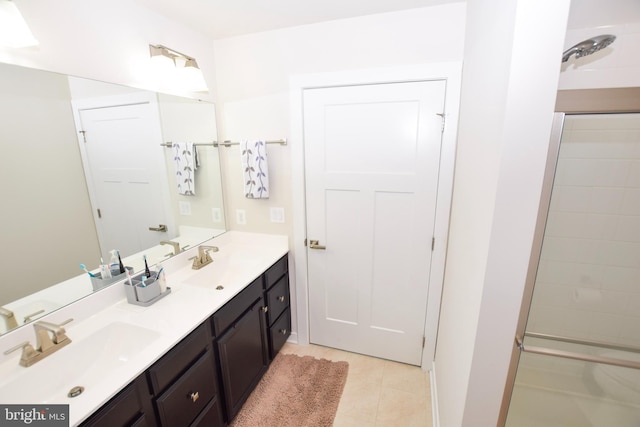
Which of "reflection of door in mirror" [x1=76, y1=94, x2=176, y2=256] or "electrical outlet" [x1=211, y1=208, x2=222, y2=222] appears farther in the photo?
"electrical outlet" [x1=211, y1=208, x2=222, y2=222]

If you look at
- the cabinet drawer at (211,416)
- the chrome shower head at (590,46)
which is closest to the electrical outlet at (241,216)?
the cabinet drawer at (211,416)

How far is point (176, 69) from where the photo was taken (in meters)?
1.64

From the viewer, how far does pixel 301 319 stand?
2.22 metres

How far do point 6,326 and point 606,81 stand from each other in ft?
8.94

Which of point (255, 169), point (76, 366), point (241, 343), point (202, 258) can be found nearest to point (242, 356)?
point (241, 343)

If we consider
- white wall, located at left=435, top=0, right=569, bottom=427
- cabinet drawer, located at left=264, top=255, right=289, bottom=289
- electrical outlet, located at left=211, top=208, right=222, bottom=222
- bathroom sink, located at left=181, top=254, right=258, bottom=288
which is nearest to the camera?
white wall, located at left=435, top=0, right=569, bottom=427

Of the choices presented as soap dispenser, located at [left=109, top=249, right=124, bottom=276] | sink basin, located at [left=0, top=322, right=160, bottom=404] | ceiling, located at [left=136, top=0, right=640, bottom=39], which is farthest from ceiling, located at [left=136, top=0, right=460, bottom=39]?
sink basin, located at [left=0, top=322, right=160, bottom=404]

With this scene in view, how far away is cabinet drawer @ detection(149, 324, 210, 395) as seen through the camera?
1018mm

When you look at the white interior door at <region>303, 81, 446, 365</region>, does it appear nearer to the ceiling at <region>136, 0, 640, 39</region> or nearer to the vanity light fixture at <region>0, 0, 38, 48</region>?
the ceiling at <region>136, 0, 640, 39</region>

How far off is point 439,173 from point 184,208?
1.77 m

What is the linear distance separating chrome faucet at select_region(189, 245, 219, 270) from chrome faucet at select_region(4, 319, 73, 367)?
2.44 ft

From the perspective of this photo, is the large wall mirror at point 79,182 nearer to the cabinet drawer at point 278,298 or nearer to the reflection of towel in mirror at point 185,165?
the reflection of towel in mirror at point 185,165

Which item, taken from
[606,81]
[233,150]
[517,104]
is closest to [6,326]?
[233,150]

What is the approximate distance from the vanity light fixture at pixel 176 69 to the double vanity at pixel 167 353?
44.8 inches
